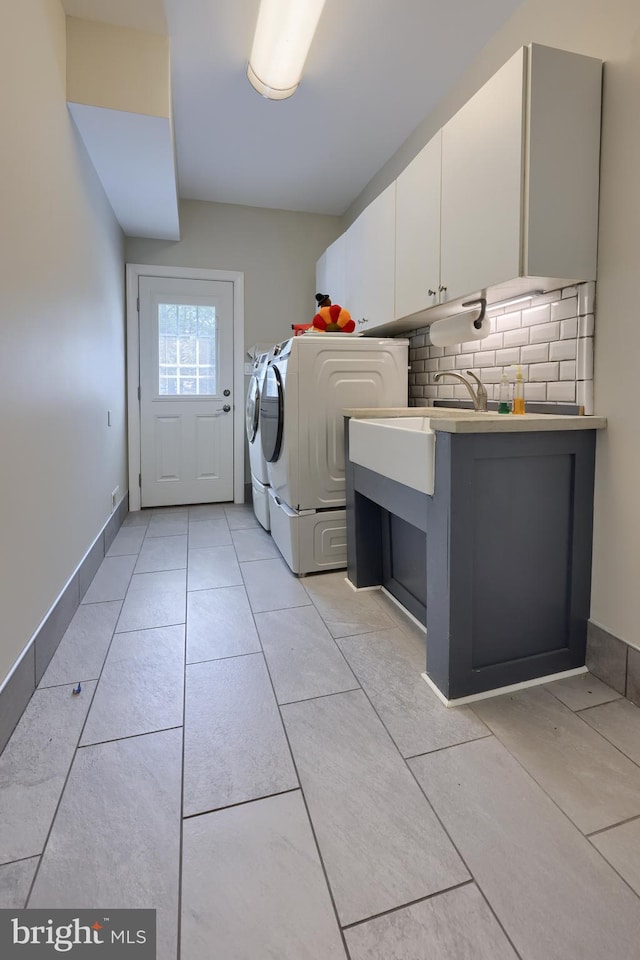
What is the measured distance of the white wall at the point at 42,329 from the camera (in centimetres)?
134

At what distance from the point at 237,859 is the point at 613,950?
668 mm

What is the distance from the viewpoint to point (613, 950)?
0.77m

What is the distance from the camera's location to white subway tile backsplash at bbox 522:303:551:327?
1729 millimetres

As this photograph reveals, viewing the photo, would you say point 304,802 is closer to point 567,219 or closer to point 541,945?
point 541,945

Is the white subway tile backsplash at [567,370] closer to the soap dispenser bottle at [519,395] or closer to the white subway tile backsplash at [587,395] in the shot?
the white subway tile backsplash at [587,395]

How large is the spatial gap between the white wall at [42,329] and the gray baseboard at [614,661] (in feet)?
5.92

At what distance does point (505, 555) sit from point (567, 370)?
72 cm

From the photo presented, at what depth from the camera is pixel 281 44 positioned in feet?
6.44

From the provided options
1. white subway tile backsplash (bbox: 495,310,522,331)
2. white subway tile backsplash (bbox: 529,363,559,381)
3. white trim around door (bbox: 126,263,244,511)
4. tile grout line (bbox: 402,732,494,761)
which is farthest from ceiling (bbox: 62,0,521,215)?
tile grout line (bbox: 402,732,494,761)

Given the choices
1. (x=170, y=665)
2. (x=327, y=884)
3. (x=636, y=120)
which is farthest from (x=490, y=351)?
(x=327, y=884)

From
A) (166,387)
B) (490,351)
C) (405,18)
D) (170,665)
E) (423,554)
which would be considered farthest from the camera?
(166,387)

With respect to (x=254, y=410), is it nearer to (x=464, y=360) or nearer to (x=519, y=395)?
(x=464, y=360)

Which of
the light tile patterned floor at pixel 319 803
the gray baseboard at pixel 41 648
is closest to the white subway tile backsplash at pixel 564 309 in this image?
the light tile patterned floor at pixel 319 803

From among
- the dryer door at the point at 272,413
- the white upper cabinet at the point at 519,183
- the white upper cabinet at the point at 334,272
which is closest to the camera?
the white upper cabinet at the point at 519,183
